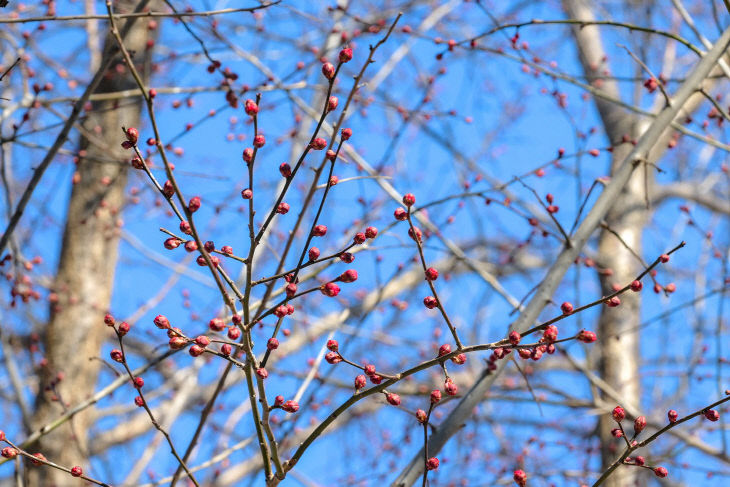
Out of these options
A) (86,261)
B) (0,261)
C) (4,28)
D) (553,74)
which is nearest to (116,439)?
(86,261)

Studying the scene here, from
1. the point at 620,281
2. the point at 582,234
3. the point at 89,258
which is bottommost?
the point at 582,234

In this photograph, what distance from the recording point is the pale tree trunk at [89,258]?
411 centimetres

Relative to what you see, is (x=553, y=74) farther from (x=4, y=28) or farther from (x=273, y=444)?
(x=4, y=28)

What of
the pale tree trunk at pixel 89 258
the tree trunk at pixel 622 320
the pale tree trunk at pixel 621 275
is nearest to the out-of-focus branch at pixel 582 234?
the pale tree trunk at pixel 621 275

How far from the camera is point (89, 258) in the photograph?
447 centimetres

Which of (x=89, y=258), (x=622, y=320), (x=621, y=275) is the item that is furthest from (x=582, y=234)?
(x=89, y=258)

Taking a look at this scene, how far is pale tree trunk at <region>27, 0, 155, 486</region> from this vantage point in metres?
4.11

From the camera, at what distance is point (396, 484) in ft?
7.21

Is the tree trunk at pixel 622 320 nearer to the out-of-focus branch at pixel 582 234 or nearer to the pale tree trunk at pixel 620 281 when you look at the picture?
the pale tree trunk at pixel 620 281

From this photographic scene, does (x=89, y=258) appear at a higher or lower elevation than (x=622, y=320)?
lower

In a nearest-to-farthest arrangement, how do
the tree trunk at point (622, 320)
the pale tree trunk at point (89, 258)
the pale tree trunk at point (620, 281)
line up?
the pale tree trunk at point (89, 258)
the tree trunk at point (622, 320)
the pale tree trunk at point (620, 281)

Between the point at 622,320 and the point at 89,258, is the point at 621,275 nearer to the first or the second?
the point at 622,320

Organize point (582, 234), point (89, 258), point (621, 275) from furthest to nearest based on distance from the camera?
point (621, 275) → point (89, 258) → point (582, 234)

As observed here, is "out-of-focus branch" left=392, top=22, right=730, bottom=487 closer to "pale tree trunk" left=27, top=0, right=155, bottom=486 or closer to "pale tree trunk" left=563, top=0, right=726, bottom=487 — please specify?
"pale tree trunk" left=563, top=0, right=726, bottom=487
